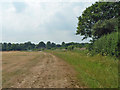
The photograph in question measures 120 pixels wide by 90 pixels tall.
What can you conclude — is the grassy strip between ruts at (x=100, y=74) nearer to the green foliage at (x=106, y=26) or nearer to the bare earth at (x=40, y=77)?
the bare earth at (x=40, y=77)

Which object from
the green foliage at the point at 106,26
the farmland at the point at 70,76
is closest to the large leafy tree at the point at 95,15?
the green foliage at the point at 106,26

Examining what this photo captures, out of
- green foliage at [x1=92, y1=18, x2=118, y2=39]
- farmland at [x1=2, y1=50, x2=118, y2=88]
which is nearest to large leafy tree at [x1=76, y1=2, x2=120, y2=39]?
green foliage at [x1=92, y1=18, x2=118, y2=39]

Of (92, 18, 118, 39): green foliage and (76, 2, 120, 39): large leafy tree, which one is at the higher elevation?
(76, 2, 120, 39): large leafy tree

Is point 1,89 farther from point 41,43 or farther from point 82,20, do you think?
point 41,43

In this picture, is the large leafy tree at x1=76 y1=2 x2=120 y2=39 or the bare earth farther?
the large leafy tree at x1=76 y1=2 x2=120 y2=39

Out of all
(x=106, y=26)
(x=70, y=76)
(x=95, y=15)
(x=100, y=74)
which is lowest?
(x=70, y=76)

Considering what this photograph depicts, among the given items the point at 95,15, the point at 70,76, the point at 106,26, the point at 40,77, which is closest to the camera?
the point at 40,77

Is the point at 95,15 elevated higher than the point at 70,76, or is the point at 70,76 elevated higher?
the point at 95,15

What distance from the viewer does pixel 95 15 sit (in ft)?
59.6

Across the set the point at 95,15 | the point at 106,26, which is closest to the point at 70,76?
the point at 106,26

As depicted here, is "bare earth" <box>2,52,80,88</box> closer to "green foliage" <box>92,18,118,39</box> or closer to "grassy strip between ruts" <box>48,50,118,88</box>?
"grassy strip between ruts" <box>48,50,118,88</box>

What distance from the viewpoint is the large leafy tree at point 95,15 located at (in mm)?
17480

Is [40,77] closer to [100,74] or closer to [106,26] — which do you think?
[100,74]

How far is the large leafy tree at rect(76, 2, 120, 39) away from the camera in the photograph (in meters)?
17.5
